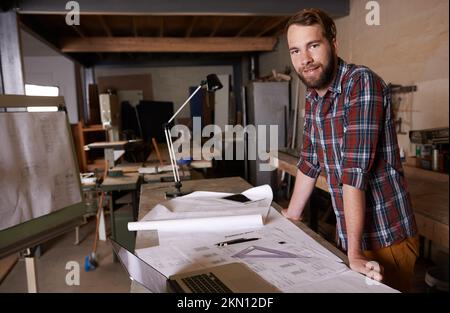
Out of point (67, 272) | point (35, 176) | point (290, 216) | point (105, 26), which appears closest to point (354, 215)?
point (290, 216)

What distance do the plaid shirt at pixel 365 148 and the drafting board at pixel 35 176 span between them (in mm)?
1123

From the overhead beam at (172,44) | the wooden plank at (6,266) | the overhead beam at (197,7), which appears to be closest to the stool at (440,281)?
the overhead beam at (197,7)

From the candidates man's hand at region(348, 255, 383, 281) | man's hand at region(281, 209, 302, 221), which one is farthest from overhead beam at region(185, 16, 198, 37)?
man's hand at region(348, 255, 383, 281)

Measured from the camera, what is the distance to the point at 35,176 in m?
1.50

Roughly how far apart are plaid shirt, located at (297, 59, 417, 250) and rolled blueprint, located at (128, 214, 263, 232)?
29 centimetres

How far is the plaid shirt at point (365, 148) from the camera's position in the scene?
0.90m

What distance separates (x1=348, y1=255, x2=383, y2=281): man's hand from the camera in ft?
2.34

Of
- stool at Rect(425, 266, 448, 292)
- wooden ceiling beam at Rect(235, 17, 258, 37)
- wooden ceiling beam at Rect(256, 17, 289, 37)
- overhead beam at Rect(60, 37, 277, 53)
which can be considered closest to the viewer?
stool at Rect(425, 266, 448, 292)

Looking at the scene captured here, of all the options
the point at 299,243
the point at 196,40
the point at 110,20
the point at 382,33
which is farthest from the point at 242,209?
the point at 196,40

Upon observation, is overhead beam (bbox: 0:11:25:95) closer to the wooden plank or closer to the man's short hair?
the wooden plank

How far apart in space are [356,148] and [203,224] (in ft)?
1.60

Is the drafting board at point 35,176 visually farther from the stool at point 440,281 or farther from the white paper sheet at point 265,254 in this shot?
the stool at point 440,281
